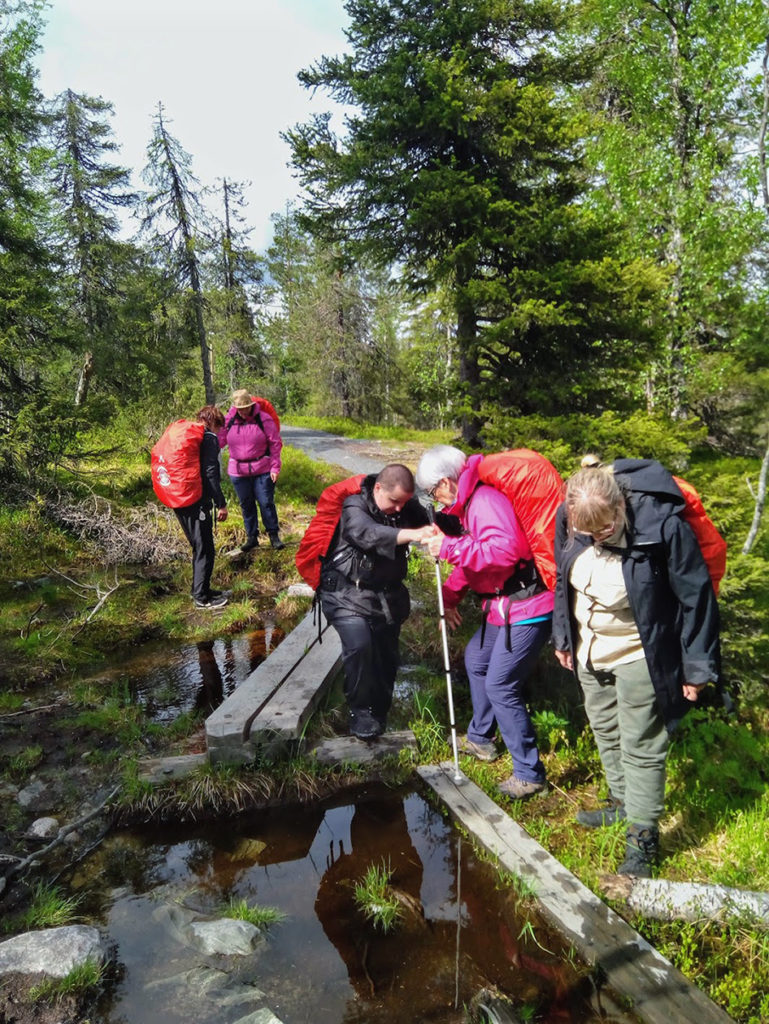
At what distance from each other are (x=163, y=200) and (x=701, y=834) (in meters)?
23.5

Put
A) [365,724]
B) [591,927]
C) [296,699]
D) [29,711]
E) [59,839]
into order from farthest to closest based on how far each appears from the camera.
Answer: [29,711]
[296,699]
[365,724]
[59,839]
[591,927]

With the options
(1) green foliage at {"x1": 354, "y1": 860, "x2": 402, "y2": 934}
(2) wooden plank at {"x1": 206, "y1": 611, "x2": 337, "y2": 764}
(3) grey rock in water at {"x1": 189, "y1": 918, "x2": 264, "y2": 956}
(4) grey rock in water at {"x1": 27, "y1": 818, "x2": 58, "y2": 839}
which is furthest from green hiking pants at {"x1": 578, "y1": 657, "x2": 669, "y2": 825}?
(4) grey rock in water at {"x1": 27, "y1": 818, "x2": 58, "y2": 839}

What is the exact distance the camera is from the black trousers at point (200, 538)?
6871mm

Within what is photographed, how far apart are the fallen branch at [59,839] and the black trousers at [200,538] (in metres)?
3.38

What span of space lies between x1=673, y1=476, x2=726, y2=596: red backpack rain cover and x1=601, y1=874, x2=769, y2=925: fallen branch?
4.87ft

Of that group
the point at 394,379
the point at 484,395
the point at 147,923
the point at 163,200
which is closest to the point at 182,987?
the point at 147,923

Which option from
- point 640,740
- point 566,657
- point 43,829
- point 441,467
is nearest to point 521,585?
point 566,657

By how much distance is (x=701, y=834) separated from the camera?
3615 millimetres

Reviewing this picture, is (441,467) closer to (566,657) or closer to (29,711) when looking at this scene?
(566,657)

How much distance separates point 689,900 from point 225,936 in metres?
2.23

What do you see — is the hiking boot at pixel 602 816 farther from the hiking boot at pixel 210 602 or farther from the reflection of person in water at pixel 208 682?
the hiking boot at pixel 210 602

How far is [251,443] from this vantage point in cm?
797

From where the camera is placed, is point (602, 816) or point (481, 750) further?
point (481, 750)

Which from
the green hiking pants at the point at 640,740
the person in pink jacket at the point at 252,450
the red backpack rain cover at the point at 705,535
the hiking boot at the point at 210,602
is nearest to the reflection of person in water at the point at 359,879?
the green hiking pants at the point at 640,740
